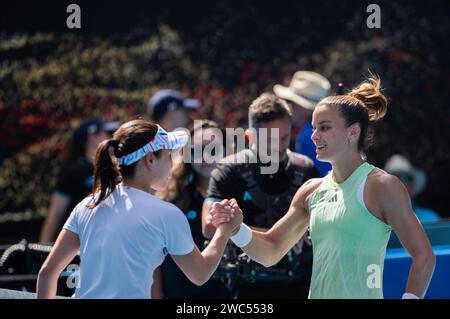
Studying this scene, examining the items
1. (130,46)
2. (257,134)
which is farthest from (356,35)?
(257,134)

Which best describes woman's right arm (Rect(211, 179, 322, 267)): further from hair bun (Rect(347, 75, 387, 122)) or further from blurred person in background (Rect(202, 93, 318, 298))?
blurred person in background (Rect(202, 93, 318, 298))

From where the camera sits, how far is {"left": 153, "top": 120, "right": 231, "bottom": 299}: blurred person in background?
5.14 m

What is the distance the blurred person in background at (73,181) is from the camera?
6711mm

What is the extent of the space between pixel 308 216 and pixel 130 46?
169 inches

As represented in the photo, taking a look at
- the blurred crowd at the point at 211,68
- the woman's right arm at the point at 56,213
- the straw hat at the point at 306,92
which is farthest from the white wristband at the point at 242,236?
the blurred crowd at the point at 211,68

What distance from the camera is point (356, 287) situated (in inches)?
144

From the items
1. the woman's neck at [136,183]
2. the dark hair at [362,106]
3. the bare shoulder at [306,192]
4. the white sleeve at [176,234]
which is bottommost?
the white sleeve at [176,234]

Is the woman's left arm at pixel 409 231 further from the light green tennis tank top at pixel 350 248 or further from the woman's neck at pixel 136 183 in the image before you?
the woman's neck at pixel 136 183

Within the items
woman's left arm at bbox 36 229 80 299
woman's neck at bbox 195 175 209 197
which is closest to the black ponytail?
woman's left arm at bbox 36 229 80 299

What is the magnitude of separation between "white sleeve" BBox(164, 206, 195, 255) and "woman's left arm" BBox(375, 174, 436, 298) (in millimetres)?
773

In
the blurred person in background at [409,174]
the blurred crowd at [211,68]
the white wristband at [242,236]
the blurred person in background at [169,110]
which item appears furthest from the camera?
the blurred crowd at [211,68]

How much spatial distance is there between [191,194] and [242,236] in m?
1.37

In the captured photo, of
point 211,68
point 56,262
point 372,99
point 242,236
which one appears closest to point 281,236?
point 242,236
